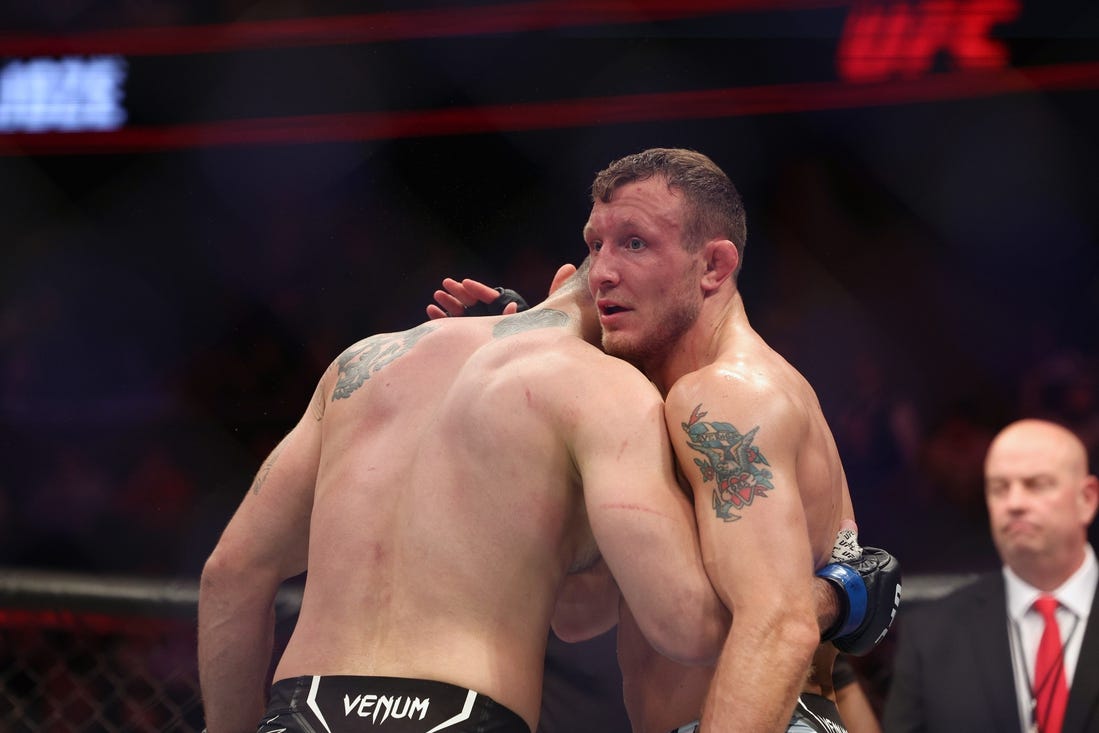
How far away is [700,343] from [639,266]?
0.53 feet

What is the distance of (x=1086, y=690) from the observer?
2.29 meters

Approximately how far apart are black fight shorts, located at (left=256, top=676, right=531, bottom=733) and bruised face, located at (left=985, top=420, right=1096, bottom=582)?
1368 mm

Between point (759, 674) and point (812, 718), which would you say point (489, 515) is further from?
point (812, 718)

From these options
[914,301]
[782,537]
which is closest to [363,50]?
[914,301]

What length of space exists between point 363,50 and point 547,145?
67cm

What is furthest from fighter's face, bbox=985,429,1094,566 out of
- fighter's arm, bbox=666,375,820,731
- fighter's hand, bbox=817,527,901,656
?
fighter's arm, bbox=666,375,820,731

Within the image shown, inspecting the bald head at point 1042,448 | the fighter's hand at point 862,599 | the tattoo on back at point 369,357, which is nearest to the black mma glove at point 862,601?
the fighter's hand at point 862,599

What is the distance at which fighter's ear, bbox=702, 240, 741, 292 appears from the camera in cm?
→ 182

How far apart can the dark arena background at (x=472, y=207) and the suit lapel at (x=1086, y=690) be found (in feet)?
2.86

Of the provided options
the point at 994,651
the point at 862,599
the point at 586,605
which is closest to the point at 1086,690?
the point at 994,651

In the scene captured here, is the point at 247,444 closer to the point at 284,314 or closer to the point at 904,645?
the point at 284,314

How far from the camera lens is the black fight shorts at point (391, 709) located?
4.76ft

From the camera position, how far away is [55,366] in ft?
13.0

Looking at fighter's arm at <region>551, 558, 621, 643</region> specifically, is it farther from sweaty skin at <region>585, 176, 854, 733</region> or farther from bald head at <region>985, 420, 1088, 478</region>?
bald head at <region>985, 420, 1088, 478</region>
